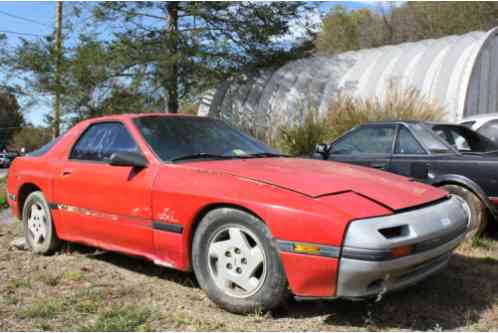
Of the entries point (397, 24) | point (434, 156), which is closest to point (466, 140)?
point (434, 156)

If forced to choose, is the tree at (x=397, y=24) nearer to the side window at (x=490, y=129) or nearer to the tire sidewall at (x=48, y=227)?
the side window at (x=490, y=129)

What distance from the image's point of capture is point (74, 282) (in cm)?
395

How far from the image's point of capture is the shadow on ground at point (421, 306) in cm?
307

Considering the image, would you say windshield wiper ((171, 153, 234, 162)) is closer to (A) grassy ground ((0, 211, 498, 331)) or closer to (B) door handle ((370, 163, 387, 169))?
(A) grassy ground ((0, 211, 498, 331))

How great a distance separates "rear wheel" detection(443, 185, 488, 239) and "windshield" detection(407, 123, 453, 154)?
0.57 m

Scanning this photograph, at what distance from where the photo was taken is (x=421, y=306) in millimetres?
3312

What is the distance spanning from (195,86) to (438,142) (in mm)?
10674

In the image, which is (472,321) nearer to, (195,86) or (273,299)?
(273,299)

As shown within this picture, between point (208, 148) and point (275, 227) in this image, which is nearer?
point (275, 227)

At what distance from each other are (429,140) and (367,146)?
814mm

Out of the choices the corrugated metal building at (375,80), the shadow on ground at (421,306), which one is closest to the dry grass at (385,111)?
the corrugated metal building at (375,80)

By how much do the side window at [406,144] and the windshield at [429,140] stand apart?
2.6 inches

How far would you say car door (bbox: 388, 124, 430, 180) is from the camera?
5527 millimetres

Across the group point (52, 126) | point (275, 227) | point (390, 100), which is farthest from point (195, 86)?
point (275, 227)
